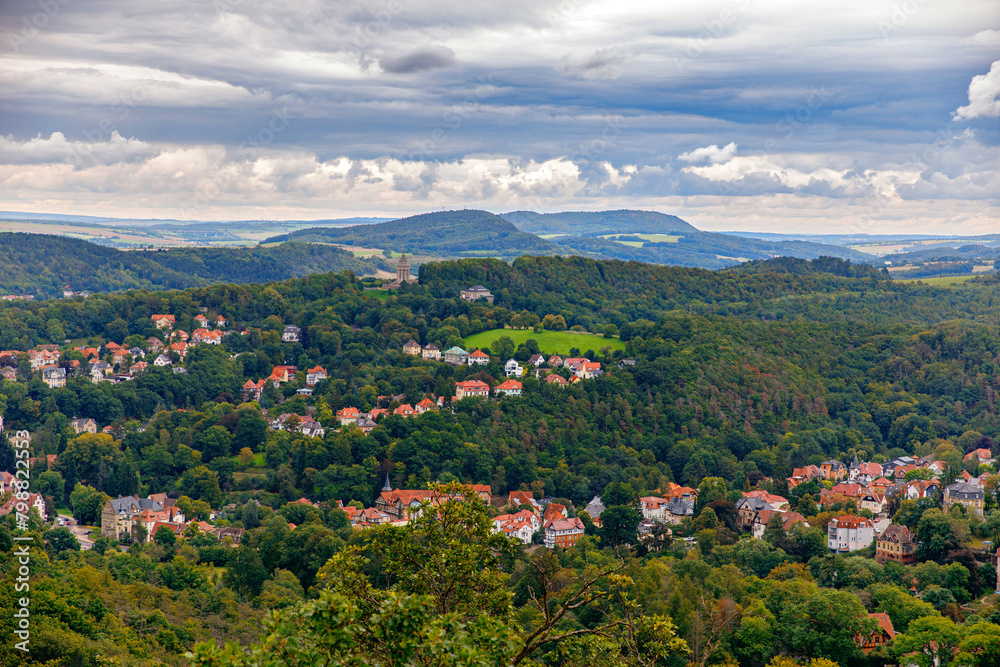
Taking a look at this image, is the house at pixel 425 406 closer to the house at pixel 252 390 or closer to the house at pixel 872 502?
the house at pixel 252 390

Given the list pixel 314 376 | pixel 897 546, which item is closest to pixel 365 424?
pixel 314 376

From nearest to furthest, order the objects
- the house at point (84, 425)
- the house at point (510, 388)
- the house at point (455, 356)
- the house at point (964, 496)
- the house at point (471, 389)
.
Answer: the house at point (964, 496) → the house at point (84, 425) → the house at point (471, 389) → the house at point (510, 388) → the house at point (455, 356)

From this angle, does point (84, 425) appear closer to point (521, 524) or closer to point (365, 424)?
point (365, 424)

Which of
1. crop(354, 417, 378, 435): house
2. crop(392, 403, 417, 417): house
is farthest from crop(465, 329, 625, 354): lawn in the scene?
crop(354, 417, 378, 435): house

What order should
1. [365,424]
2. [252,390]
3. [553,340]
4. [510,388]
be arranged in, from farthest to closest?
[553,340], [252,390], [510,388], [365,424]

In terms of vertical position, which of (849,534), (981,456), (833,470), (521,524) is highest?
(849,534)

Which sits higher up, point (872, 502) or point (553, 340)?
point (553, 340)

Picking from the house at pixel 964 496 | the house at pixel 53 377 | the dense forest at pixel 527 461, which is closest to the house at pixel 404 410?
the dense forest at pixel 527 461
